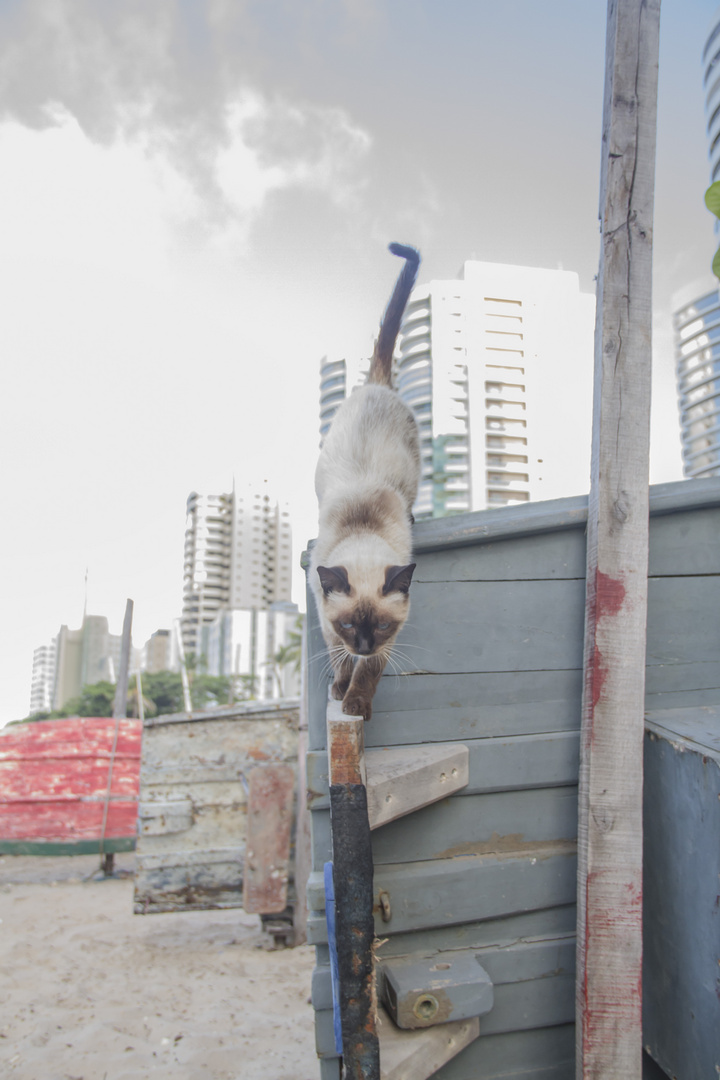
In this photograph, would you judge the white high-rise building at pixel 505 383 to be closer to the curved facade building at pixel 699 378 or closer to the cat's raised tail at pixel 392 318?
the curved facade building at pixel 699 378

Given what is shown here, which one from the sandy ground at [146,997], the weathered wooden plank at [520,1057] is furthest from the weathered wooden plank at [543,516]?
the sandy ground at [146,997]

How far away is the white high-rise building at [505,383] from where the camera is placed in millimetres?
10953

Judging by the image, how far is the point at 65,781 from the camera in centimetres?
814

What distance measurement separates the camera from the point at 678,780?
1.73 meters

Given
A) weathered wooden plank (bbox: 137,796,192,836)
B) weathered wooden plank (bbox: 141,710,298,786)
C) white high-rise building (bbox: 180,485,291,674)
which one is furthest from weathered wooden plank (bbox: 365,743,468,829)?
white high-rise building (bbox: 180,485,291,674)

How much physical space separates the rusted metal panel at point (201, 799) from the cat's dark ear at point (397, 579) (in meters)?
3.77

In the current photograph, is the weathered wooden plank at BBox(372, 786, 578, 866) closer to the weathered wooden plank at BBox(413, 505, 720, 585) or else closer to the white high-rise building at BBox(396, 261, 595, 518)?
the weathered wooden plank at BBox(413, 505, 720, 585)

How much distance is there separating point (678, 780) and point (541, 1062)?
3.12 feet

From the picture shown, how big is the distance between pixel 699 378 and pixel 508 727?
29.6ft

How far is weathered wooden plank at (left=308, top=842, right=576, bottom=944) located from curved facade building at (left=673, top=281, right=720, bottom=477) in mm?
7908

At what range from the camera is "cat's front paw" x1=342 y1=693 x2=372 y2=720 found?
1.84 m

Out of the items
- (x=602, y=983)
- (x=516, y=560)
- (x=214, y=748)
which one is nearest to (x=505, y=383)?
(x=214, y=748)

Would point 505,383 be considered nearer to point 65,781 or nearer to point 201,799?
point 201,799

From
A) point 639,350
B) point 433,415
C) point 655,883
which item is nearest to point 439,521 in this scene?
point 639,350
